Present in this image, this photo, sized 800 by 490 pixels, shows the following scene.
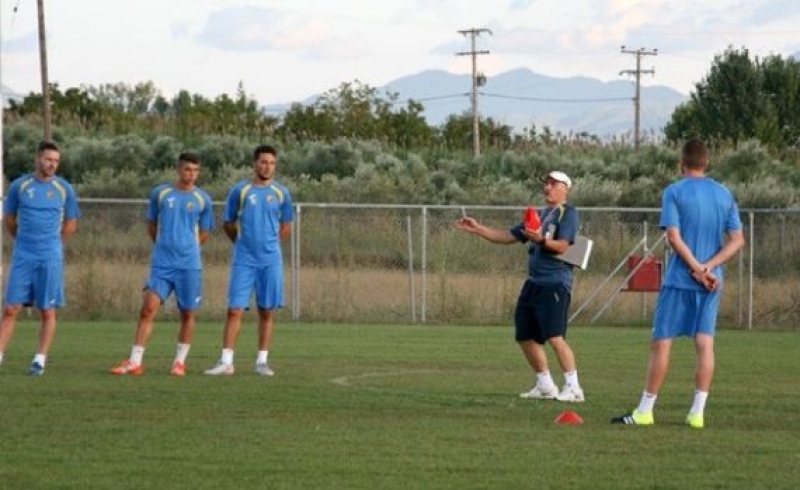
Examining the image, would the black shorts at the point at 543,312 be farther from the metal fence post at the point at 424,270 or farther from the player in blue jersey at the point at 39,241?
the metal fence post at the point at 424,270

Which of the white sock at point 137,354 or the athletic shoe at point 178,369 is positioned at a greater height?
the white sock at point 137,354

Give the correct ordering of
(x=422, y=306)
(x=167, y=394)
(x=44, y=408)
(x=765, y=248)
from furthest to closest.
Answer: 1. (x=765, y=248)
2. (x=422, y=306)
3. (x=167, y=394)
4. (x=44, y=408)

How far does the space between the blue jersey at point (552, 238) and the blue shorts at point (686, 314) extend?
244cm

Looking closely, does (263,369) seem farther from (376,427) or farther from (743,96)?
(743,96)

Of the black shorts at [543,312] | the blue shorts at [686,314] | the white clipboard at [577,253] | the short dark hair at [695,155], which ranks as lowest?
the black shorts at [543,312]

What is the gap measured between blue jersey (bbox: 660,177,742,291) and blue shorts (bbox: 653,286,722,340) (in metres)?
0.08

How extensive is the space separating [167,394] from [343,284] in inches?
668

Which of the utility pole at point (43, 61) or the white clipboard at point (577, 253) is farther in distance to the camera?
the utility pole at point (43, 61)

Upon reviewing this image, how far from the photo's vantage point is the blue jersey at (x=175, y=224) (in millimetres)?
19031

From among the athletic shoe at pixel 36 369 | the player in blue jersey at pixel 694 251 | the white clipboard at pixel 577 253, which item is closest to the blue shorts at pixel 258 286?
the athletic shoe at pixel 36 369

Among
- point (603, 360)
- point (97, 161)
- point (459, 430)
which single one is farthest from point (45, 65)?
point (459, 430)

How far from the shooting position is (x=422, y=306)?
108 ft

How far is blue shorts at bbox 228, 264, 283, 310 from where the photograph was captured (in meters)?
18.8

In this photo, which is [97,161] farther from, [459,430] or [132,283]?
[459,430]
